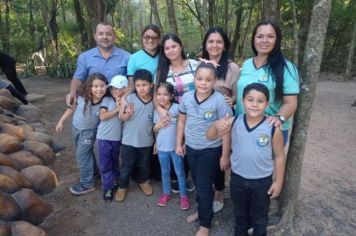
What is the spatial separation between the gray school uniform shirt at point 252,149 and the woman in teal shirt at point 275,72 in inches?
6.8

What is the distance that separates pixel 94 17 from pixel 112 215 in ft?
21.5

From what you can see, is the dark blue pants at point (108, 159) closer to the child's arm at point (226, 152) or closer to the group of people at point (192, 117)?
the group of people at point (192, 117)

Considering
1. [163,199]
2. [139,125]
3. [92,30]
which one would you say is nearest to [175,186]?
[163,199]

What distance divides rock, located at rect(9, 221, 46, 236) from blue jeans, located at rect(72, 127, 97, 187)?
3.68 ft

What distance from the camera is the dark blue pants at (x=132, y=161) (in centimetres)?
355

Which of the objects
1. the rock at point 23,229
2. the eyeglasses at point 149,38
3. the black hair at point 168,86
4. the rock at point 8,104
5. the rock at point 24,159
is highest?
the eyeglasses at point 149,38

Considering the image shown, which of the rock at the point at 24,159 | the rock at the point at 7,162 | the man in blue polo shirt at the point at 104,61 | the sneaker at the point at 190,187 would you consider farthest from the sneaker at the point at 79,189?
the sneaker at the point at 190,187

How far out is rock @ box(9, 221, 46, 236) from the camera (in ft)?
8.45

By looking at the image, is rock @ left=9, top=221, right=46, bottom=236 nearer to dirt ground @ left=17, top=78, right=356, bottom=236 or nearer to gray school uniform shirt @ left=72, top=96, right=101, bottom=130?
dirt ground @ left=17, top=78, right=356, bottom=236

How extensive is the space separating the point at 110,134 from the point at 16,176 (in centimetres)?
93

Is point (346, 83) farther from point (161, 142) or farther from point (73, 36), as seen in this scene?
point (73, 36)

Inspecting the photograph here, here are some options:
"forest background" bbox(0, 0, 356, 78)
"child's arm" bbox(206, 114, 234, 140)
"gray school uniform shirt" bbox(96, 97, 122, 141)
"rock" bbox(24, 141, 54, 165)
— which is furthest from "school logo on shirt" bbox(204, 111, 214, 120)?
"forest background" bbox(0, 0, 356, 78)

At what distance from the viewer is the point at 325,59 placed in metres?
13.0

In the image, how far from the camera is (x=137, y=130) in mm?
3477
